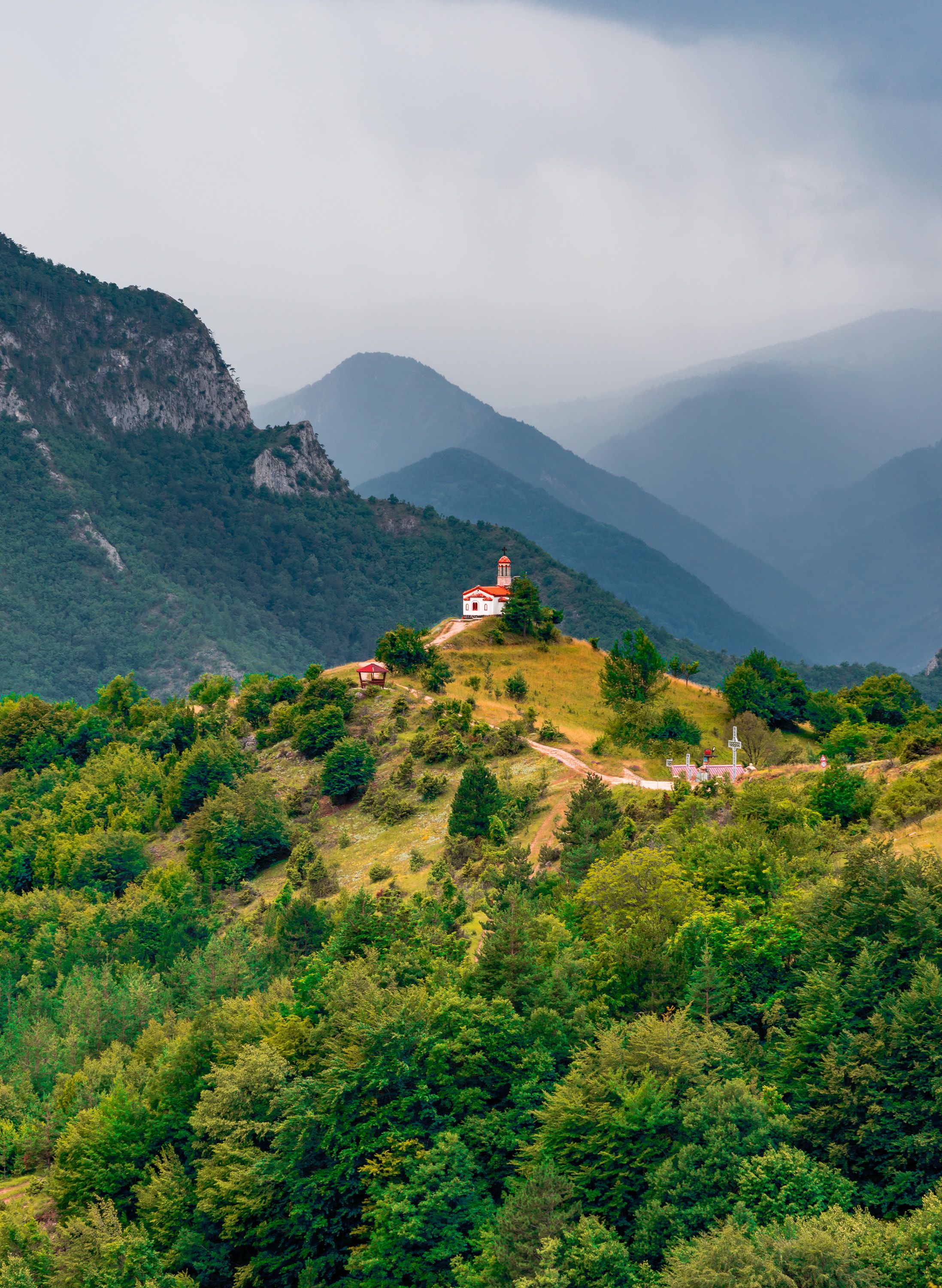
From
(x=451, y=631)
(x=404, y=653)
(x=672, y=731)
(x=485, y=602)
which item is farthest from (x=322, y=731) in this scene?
(x=485, y=602)

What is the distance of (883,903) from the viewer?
2347 centimetres

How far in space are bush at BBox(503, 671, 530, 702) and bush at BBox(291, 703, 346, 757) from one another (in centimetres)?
1309

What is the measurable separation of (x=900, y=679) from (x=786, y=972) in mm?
56925

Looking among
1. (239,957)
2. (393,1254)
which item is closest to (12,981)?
(239,957)

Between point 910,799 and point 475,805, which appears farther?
point 475,805

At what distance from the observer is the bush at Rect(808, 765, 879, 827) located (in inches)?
1483

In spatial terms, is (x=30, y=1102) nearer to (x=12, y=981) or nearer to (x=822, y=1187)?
(x=12, y=981)

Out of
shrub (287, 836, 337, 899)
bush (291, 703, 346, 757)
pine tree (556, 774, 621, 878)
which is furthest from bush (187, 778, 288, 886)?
pine tree (556, 774, 621, 878)

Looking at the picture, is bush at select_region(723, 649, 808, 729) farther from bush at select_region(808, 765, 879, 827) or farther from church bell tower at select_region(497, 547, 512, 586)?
bush at select_region(808, 765, 879, 827)

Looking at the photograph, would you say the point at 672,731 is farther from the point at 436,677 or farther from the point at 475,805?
the point at 436,677

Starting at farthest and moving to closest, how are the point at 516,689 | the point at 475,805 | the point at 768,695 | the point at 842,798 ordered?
the point at 516,689 < the point at 768,695 < the point at 475,805 < the point at 842,798

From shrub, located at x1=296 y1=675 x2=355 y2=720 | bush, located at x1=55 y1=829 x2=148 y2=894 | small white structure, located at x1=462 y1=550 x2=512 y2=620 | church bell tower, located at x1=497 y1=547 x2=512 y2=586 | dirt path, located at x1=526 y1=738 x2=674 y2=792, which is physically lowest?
bush, located at x1=55 y1=829 x2=148 y2=894

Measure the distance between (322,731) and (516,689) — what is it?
49.4 ft

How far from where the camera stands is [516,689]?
243 feet
